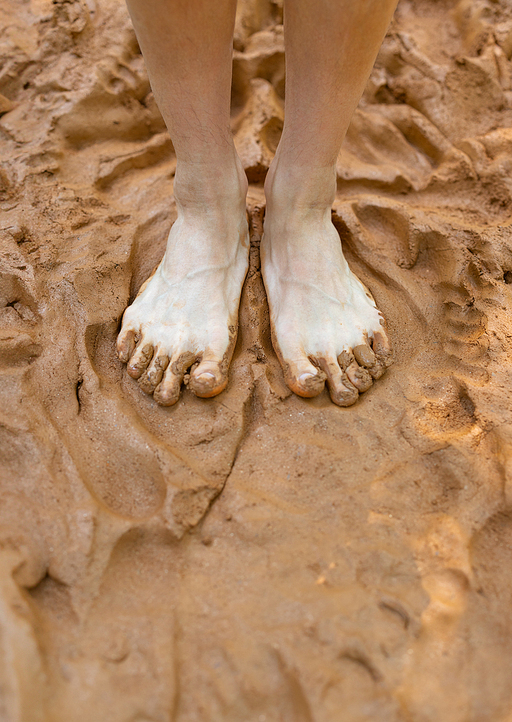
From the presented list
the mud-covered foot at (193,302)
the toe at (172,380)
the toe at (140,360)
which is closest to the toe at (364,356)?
the mud-covered foot at (193,302)

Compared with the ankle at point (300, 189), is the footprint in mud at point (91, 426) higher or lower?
lower

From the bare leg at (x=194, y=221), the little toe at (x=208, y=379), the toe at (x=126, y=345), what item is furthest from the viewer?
the toe at (x=126, y=345)

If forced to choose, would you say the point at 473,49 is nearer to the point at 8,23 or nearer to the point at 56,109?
the point at 56,109

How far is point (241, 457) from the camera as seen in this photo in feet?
3.63

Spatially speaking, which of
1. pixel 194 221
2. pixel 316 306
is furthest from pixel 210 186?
pixel 316 306

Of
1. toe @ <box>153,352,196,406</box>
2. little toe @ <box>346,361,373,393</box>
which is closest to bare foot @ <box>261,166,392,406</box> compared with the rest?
little toe @ <box>346,361,373,393</box>

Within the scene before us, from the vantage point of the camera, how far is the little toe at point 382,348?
1276mm

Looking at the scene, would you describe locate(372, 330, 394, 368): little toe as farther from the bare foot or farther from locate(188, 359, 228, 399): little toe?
locate(188, 359, 228, 399): little toe

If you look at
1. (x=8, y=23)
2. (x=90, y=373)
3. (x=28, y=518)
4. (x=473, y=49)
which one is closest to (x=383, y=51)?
(x=473, y=49)

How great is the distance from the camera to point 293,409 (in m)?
1.19

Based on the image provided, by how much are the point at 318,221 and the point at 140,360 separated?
0.64 metres

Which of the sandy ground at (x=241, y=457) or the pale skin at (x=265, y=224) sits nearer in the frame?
the sandy ground at (x=241, y=457)

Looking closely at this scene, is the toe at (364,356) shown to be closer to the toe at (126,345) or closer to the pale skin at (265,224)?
the pale skin at (265,224)

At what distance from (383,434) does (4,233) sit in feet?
4.17
